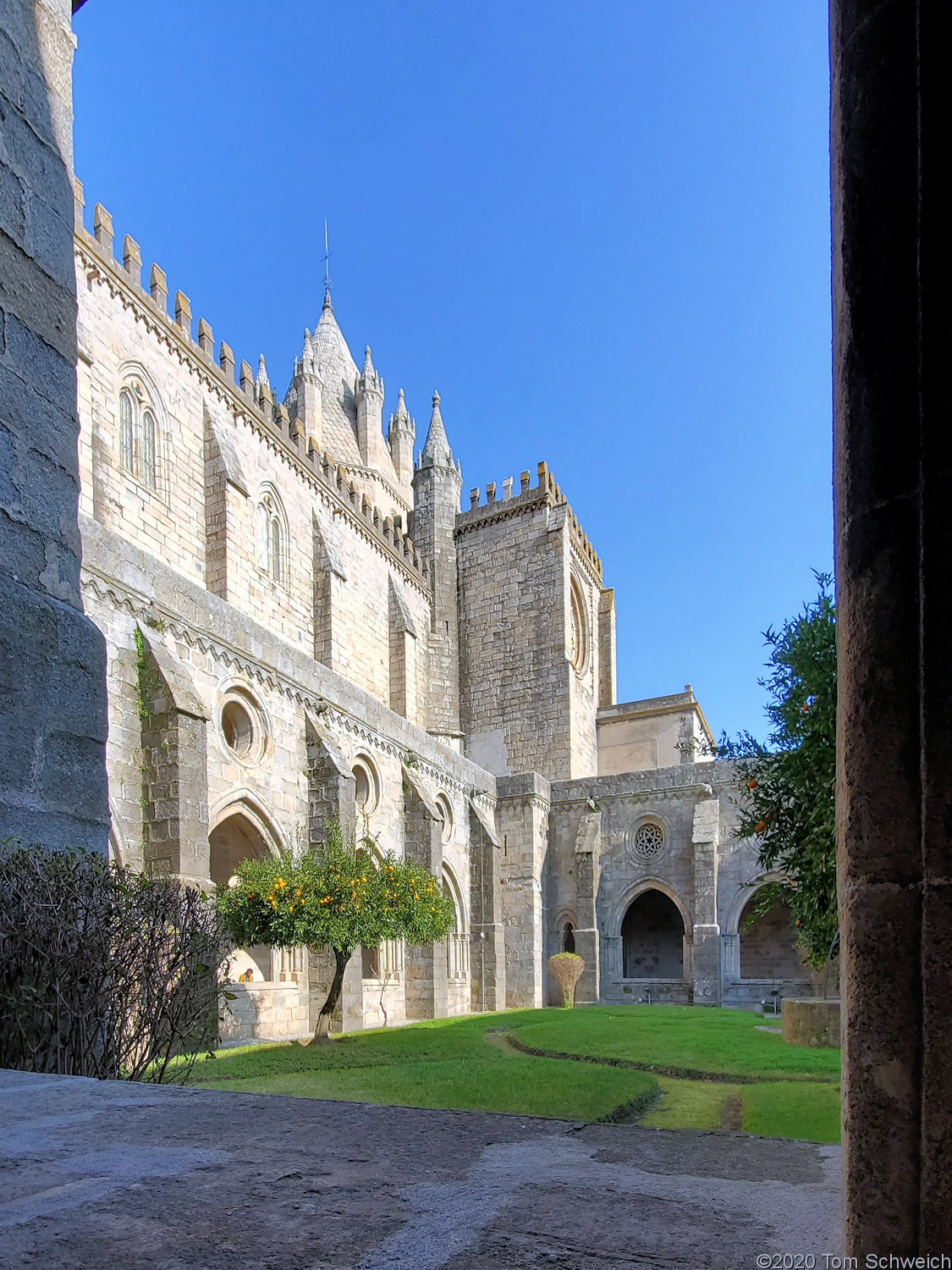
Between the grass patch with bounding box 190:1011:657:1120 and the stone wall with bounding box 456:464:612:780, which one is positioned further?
the stone wall with bounding box 456:464:612:780

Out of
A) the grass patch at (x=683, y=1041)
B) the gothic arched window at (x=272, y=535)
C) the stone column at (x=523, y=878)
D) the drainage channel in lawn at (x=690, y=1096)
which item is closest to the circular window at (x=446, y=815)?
the stone column at (x=523, y=878)

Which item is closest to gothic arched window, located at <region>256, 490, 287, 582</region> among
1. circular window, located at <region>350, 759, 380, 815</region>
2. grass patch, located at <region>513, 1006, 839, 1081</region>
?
circular window, located at <region>350, 759, 380, 815</region>

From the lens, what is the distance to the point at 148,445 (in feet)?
67.1

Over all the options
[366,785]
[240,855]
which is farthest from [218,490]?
[240,855]

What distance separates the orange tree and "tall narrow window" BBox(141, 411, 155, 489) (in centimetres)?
966

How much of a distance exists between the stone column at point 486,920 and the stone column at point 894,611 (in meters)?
22.7

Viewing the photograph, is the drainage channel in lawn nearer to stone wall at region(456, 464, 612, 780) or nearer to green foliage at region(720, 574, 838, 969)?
green foliage at region(720, 574, 838, 969)

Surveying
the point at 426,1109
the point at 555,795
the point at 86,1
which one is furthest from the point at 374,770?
the point at 426,1109

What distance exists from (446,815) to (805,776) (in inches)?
599

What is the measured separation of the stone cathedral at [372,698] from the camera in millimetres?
13227

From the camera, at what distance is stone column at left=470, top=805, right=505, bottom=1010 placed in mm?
22766

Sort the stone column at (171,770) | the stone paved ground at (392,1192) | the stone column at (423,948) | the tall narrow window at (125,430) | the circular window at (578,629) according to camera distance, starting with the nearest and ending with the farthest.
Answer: the stone paved ground at (392,1192) < the stone column at (171,770) < the stone column at (423,948) < the tall narrow window at (125,430) < the circular window at (578,629)

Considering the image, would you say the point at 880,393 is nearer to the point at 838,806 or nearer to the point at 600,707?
the point at 838,806

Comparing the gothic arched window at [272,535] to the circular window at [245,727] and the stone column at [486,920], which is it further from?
the circular window at [245,727]
